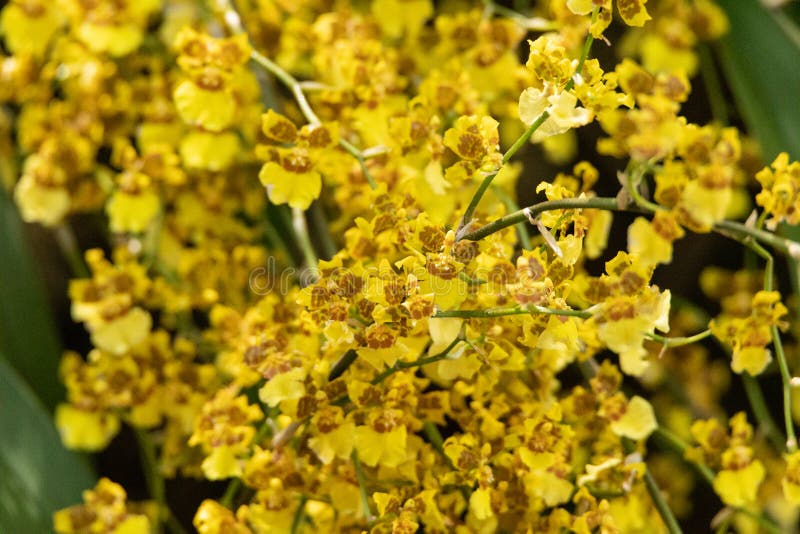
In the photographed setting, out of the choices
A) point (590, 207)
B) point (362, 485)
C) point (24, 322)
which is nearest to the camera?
point (590, 207)

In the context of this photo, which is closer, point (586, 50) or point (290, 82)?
point (586, 50)

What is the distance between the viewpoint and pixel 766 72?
920 mm

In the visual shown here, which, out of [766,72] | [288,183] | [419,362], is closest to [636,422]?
[419,362]

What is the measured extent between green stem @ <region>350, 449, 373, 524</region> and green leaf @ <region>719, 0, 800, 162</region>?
500 millimetres

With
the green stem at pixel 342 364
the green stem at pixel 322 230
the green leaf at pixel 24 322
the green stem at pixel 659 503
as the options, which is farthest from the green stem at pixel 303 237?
the green leaf at pixel 24 322

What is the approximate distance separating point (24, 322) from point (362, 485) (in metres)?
0.57

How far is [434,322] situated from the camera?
0.55 meters

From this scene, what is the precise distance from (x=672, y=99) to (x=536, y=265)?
4.4 inches

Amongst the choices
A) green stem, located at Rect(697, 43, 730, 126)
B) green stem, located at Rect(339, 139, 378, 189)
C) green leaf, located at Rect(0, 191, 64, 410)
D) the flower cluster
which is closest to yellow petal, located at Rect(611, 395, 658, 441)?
the flower cluster

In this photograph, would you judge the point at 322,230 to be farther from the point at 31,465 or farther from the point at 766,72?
the point at 766,72

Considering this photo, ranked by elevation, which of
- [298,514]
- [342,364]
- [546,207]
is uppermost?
[546,207]

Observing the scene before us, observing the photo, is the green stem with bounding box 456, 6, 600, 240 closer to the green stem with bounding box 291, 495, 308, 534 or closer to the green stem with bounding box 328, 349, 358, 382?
the green stem with bounding box 328, 349, 358, 382

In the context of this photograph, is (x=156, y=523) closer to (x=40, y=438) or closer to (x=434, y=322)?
(x=40, y=438)

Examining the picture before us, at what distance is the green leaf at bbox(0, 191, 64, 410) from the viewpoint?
3.31 ft
